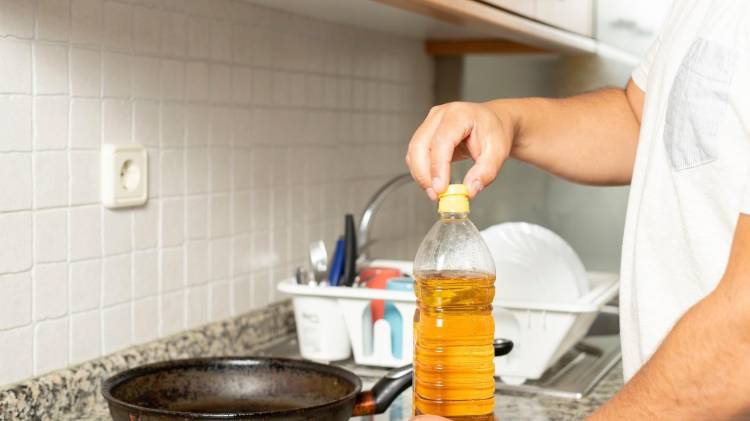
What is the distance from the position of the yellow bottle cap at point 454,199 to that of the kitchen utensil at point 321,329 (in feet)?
2.18

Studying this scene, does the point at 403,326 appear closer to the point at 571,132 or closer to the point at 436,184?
the point at 571,132

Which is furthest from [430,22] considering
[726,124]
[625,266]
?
[726,124]

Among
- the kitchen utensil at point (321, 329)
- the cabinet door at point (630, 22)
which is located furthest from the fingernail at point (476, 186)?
the cabinet door at point (630, 22)

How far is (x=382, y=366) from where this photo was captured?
1.66 metres

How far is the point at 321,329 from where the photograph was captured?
5.47ft

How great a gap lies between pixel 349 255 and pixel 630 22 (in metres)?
1.01

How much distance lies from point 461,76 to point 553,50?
271 millimetres

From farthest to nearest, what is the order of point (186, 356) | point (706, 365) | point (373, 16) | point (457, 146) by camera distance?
point (373, 16)
point (186, 356)
point (457, 146)
point (706, 365)

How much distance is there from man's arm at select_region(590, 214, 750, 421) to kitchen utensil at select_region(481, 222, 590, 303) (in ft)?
2.41

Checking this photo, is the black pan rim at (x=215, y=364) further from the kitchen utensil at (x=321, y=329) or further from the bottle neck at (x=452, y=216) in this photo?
the kitchen utensil at (x=321, y=329)

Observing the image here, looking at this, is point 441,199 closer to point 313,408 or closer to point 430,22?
point 313,408

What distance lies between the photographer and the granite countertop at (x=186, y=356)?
1.28 meters

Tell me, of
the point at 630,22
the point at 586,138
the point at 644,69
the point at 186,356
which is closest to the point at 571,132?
the point at 586,138

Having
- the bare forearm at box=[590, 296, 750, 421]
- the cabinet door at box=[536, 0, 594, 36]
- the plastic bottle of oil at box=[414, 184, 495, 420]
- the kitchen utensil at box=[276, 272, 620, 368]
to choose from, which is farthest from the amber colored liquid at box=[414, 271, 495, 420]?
the cabinet door at box=[536, 0, 594, 36]
